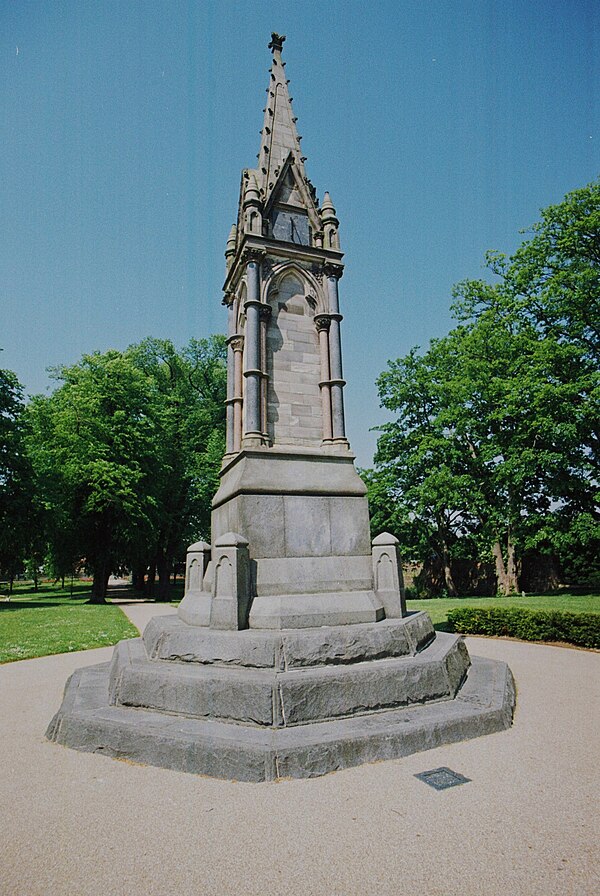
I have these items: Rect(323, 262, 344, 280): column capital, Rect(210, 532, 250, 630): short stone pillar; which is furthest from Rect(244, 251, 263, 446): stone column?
Rect(210, 532, 250, 630): short stone pillar

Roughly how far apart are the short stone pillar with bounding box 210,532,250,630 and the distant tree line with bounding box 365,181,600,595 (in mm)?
18474

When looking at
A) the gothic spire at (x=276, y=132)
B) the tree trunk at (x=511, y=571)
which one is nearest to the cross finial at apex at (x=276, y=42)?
the gothic spire at (x=276, y=132)

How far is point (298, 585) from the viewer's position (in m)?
7.43

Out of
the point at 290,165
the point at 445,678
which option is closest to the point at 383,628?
the point at 445,678

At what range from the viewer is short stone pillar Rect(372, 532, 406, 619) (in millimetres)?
7754

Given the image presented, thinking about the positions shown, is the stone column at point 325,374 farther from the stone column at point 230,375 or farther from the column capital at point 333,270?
the stone column at point 230,375

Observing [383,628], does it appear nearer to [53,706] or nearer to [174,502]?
[53,706]

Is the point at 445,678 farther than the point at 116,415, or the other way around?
the point at 116,415

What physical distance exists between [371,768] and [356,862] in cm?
153

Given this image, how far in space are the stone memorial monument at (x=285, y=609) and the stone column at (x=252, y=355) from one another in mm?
25

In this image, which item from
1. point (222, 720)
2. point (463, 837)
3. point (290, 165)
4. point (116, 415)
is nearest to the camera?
point (463, 837)

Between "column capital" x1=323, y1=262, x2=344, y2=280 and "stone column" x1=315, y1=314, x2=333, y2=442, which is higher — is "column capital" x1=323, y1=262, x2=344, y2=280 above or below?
above

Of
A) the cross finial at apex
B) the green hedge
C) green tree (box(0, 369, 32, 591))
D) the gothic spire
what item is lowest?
the green hedge

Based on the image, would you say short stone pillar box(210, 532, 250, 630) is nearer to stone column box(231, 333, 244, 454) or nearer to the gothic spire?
stone column box(231, 333, 244, 454)
